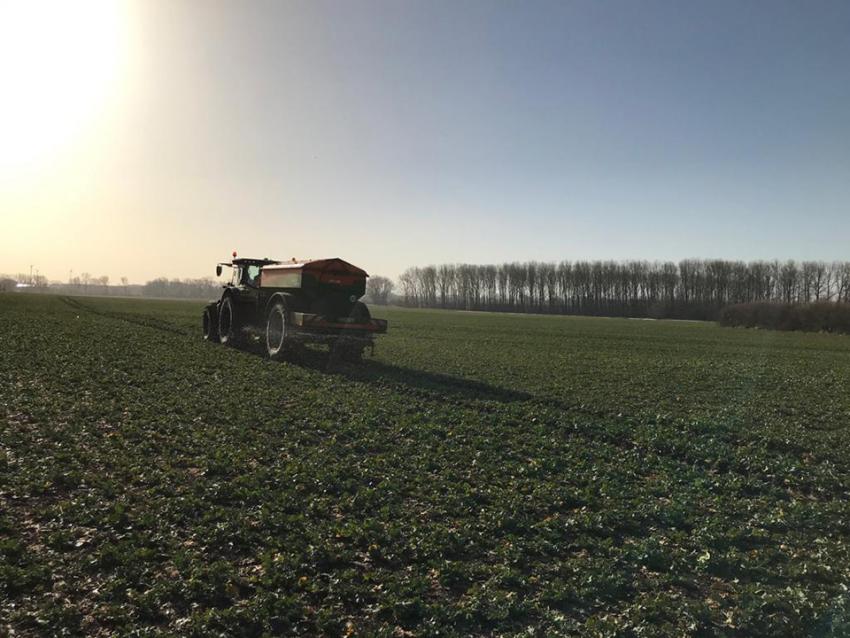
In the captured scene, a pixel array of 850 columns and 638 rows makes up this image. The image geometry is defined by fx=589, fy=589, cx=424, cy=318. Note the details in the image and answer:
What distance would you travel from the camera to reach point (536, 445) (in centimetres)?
1021

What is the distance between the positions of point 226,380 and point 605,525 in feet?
35.6

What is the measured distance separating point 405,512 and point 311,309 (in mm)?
12786

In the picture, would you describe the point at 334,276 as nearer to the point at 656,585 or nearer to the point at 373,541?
the point at 373,541

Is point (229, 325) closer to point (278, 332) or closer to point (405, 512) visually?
point (278, 332)

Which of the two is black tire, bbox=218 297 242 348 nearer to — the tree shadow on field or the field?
the tree shadow on field

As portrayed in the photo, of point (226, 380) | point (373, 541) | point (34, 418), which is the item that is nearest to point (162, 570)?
point (373, 541)

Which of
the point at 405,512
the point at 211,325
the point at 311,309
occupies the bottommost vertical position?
the point at 405,512

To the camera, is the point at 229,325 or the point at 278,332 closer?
the point at 278,332

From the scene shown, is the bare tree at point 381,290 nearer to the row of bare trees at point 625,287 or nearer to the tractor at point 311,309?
the row of bare trees at point 625,287

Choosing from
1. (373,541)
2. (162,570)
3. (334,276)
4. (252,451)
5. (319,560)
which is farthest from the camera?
(334,276)

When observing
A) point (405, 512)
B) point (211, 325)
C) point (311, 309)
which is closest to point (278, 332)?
point (311, 309)

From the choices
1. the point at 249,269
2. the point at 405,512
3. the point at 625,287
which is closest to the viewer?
the point at 405,512

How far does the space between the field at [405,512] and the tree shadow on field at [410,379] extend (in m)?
0.50

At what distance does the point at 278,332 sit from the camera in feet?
62.2
